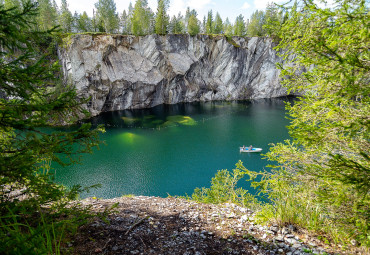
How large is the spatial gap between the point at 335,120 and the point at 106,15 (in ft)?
172

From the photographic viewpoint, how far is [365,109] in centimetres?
347

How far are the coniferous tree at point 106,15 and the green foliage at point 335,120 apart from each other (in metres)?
50.9

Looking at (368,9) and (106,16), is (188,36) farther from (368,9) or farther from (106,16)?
(368,9)

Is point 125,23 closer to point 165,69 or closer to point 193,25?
point 165,69

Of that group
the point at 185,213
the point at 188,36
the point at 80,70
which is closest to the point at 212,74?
the point at 188,36

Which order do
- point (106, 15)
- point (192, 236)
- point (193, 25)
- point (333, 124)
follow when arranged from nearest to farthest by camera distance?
point (333, 124)
point (192, 236)
point (106, 15)
point (193, 25)

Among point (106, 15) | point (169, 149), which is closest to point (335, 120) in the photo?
point (169, 149)

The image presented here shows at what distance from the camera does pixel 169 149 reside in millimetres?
27047

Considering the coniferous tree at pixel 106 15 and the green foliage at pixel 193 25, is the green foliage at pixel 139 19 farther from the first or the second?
the green foliage at pixel 193 25

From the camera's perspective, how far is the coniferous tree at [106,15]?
44.4 meters

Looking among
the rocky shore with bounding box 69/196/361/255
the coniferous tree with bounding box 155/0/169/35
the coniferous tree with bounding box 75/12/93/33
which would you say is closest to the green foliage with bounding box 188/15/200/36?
the coniferous tree with bounding box 155/0/169/35

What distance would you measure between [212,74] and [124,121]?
3224 cm

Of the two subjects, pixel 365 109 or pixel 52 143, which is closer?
pixel 365 109

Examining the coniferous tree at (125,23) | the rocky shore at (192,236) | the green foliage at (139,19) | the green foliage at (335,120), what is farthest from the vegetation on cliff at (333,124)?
the coniferous tree at (125,23)
